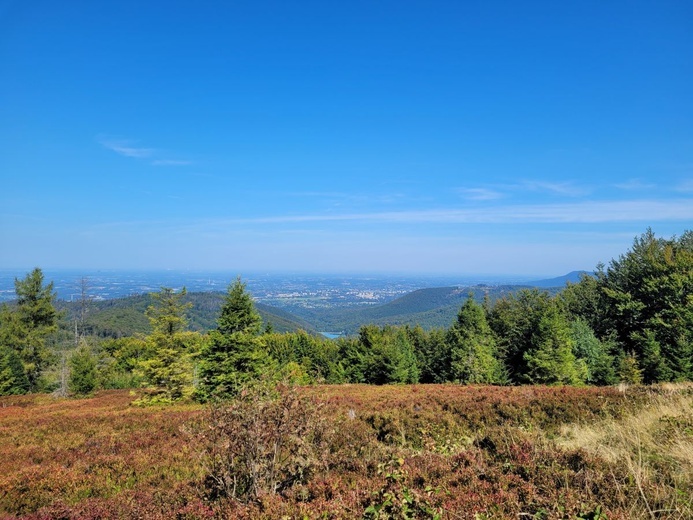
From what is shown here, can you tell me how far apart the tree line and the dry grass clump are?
649 inches

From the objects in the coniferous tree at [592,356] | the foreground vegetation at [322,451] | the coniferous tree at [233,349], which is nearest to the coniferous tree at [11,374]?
the foreground vegetation at [322,451]

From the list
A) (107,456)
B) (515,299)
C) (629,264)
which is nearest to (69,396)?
(107,456)

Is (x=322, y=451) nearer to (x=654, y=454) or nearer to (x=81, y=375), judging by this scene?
(x=654, y=454)

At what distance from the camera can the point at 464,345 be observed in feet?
123

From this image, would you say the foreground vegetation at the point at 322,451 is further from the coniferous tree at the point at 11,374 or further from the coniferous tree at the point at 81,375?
the coniferous tree at the point at 11,374

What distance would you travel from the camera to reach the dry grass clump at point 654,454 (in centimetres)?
312

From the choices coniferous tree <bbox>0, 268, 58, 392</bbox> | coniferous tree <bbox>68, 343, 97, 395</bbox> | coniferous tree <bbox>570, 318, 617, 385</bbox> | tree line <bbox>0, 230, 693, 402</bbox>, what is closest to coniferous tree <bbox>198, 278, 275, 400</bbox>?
tree line <bbox>0, 230, 693, 402</bbox>

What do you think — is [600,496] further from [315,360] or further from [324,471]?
[315,360]

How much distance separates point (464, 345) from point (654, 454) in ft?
113

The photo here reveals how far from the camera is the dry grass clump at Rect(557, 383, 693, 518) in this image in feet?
10.2

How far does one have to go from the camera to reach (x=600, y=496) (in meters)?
3.26

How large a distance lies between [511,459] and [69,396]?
36825 mm

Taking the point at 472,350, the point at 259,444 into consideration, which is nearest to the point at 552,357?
the point at 472,350

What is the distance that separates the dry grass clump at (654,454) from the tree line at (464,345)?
1648cm
